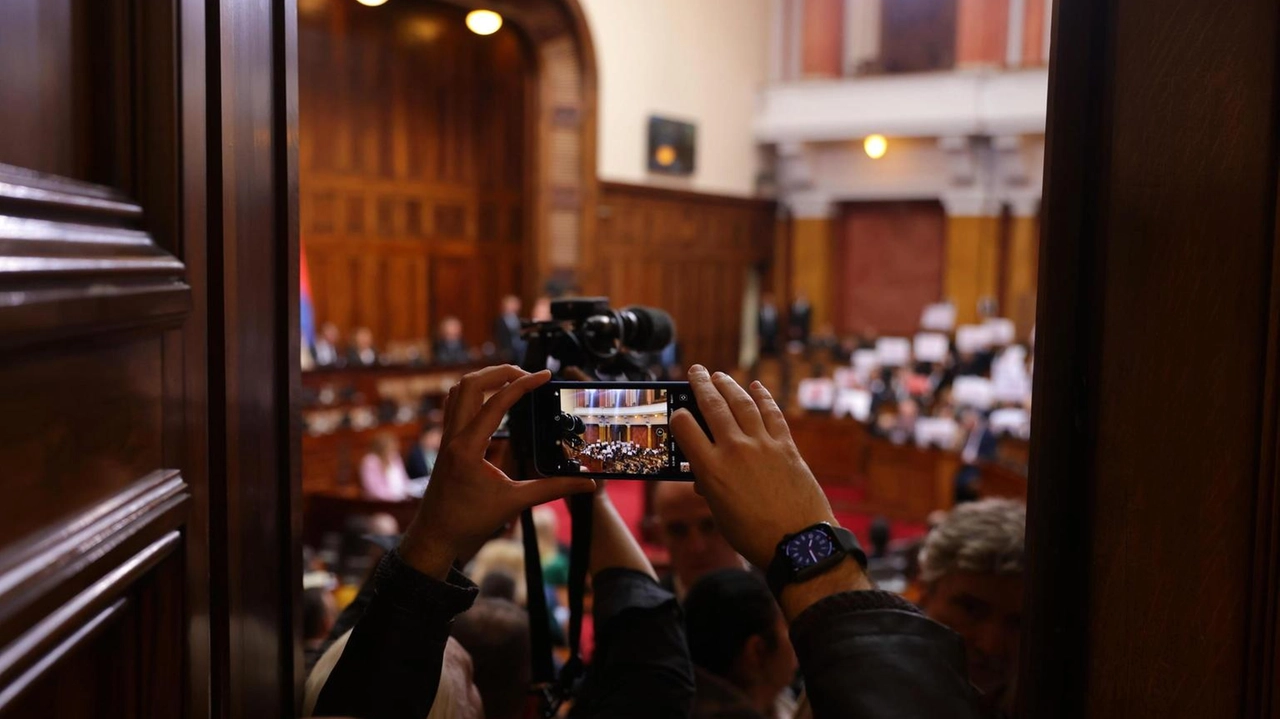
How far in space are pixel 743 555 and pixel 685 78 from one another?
13.2 metres

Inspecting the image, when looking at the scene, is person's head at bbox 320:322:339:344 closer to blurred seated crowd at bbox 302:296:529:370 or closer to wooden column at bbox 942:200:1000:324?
blurred seated crowd at bbox 302:296:529:370

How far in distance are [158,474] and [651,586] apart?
2.68ft

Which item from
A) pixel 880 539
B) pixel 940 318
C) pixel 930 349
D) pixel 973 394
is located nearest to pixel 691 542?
pixel 880 539

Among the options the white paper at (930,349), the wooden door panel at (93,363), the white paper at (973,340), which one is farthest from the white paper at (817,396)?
the wooden door panel at (93,363)

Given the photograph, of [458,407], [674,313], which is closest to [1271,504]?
[458,407]

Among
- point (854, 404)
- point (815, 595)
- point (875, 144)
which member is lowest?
point (854, 404)

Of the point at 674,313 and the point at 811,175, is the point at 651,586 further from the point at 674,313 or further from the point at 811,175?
the point at 811,175

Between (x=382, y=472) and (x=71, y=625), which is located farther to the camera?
(x=382, y=472)

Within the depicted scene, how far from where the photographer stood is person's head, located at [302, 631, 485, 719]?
1135 mm

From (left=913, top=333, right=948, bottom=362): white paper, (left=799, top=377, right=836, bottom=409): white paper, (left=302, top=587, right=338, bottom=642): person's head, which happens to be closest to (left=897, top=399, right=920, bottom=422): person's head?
(left=799, top=377, right=836, bottom=409): white paper

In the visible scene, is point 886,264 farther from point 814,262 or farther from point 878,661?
point 878,661

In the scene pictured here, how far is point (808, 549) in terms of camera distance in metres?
0.89

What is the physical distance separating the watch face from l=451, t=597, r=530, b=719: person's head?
2.86ft

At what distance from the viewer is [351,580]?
466 cm
